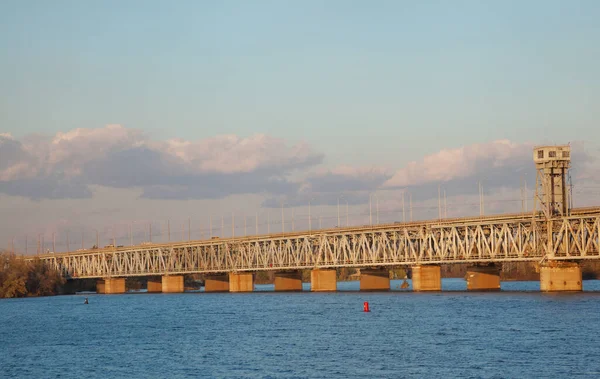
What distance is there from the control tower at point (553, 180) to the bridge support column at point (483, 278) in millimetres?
24094

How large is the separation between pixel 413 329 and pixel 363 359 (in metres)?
23.2

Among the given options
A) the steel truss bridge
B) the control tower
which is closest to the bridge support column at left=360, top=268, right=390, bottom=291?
the steel truss bridge

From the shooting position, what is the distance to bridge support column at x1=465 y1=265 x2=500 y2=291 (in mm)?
163425

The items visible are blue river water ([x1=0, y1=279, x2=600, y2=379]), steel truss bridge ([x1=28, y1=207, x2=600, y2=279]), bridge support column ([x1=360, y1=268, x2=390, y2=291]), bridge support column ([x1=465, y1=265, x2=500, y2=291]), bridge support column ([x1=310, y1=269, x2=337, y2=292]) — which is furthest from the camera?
bridge support column ([x1=310, y1=269, x2=337, y2=292])

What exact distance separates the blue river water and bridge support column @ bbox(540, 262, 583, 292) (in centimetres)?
506

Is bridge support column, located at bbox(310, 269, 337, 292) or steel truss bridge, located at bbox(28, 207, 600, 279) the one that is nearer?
steel truss bridge, located at bbox(28, 207, 600, 279)

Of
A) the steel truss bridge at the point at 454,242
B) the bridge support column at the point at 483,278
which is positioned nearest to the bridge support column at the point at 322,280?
the steel truss bridge at the point at 454,242

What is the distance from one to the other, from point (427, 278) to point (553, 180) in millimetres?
35799

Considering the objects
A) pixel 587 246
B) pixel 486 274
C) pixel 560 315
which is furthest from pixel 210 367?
pixel 486 274

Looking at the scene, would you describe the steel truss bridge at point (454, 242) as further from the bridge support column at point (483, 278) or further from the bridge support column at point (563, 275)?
the bridge support column at point (483, 278)

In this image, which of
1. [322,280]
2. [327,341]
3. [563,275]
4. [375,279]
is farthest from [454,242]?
[327,341]

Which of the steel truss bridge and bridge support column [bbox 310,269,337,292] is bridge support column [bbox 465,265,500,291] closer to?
the steel truss bridge

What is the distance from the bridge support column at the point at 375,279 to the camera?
188 metres

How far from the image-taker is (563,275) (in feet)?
453
